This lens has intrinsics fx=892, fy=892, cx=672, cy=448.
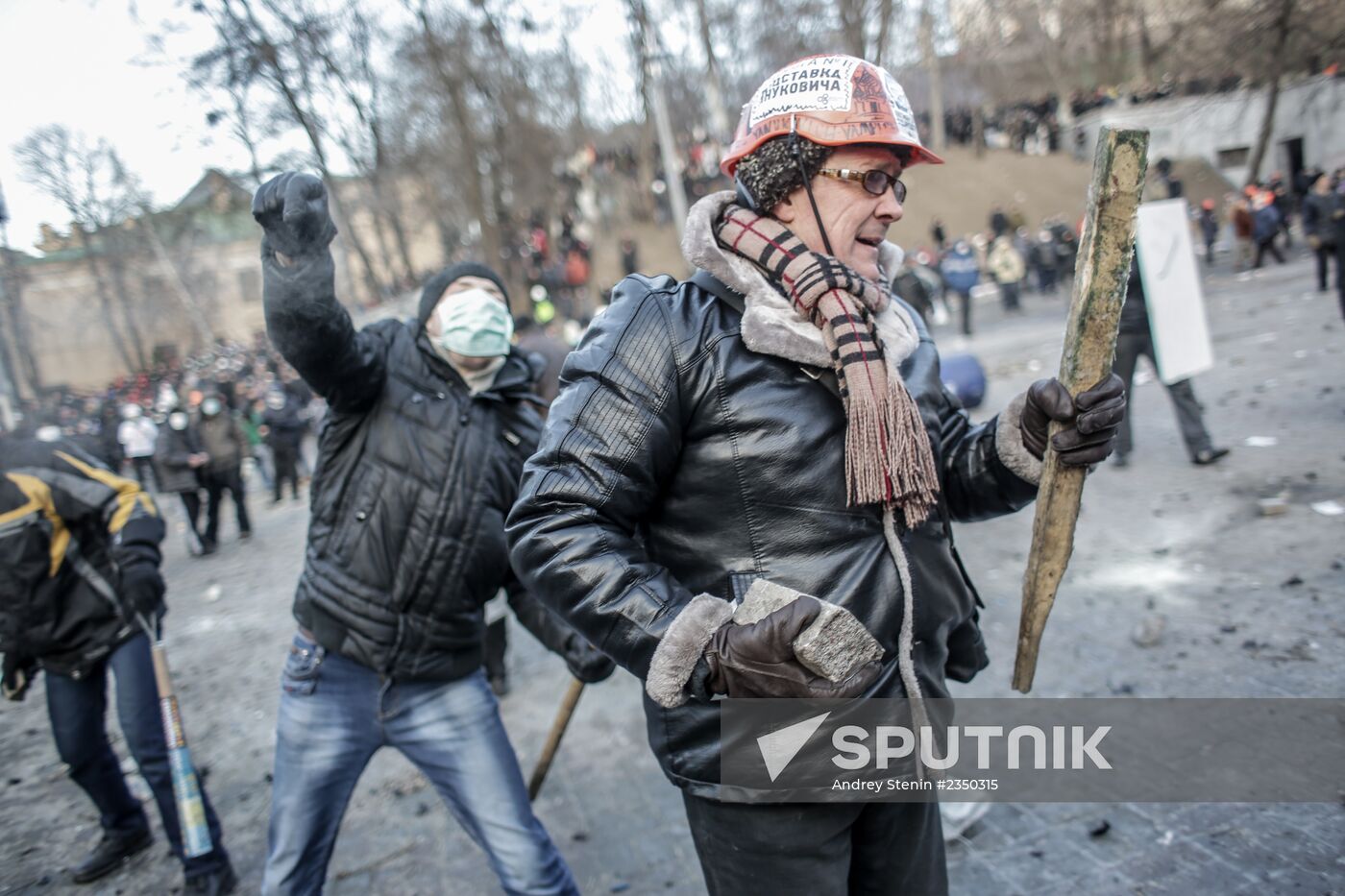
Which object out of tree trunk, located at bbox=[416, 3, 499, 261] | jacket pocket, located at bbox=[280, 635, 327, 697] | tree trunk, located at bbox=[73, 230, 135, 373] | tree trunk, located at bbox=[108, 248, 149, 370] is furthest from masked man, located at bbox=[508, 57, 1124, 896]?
tree trunk, located at bbox=[416, 3, 499, 261]

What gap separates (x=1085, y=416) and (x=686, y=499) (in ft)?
2.90

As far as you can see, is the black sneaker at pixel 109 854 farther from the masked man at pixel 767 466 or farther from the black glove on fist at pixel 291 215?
the masked man at pixel 767 466

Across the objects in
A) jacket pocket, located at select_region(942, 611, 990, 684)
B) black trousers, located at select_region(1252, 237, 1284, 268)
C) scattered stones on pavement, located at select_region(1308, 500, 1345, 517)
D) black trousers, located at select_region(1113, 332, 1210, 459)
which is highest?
jacket pocket, located at select_region(942, 611, 990, 684)

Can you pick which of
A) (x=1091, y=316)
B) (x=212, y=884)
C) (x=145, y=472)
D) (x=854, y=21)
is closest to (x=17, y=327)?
(x=212, y=884)

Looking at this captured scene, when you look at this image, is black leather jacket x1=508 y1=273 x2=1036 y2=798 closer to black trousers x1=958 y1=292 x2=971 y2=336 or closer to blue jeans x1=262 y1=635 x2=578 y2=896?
blue jeans x1=262 y1=635 x2=578 y2=896

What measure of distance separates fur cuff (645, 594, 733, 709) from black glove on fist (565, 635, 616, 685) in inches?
45.4

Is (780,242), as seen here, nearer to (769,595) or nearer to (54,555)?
(769,595)

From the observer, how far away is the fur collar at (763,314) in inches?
67.6

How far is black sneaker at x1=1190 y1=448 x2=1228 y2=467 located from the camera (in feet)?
22.3

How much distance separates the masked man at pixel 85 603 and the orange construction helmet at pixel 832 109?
287 cm

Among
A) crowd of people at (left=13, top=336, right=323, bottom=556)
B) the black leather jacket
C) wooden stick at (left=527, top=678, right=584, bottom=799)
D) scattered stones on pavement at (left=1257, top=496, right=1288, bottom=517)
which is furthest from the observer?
crowd of people at (left=13, top=336, right=323, bottom=556)

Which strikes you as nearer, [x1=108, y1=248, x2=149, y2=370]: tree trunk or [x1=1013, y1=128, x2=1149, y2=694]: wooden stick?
[x1=1013, y1=128, x2=1149, y2=694]: wooden stick

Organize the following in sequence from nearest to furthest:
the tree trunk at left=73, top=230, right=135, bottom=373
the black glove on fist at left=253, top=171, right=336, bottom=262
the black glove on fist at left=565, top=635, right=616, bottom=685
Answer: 1. the black glove on fist at left=253, top=171, right=336, bottom=262
2. the black glove on fist at left=565, top=635, right=616, bottom=685
3. the tree trunk at left=73, top=230, right=135, bottom=373

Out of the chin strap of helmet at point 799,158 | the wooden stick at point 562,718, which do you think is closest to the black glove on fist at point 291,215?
the chin strap of helmet at point 799,158
